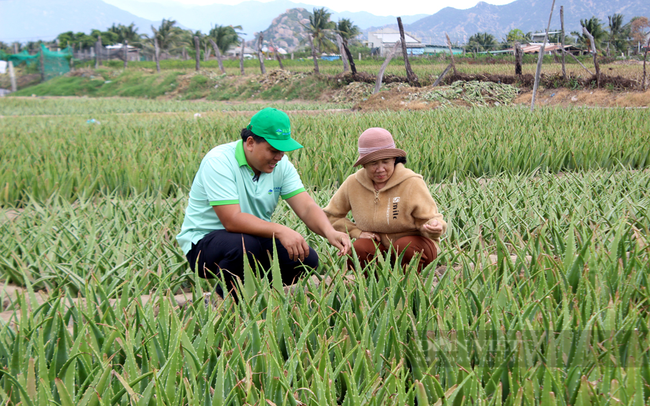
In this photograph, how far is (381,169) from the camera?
2023 millimetres

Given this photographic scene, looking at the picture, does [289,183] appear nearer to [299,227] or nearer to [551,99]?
[299,227]

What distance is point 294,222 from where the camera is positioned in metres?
2.74

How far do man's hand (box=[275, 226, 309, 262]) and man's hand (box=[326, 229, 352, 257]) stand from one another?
0.13m

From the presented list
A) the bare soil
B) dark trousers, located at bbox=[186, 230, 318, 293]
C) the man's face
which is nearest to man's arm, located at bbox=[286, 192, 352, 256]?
dark trousers, located at bbox=[186, 230, 318, 293]

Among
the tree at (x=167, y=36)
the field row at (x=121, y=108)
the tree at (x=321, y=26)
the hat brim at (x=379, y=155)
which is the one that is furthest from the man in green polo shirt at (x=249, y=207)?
the tree at (x=167, y=36)

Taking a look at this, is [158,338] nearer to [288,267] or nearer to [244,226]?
[244,226]

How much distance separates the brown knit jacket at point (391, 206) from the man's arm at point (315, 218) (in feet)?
0.50

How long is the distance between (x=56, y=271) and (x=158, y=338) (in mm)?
961

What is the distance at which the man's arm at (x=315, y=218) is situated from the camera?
1982 millimetres

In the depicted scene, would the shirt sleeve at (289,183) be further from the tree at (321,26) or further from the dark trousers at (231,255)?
the tree at (321,26)

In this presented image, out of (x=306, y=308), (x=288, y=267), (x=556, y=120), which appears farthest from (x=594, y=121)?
(x=306, y=308)

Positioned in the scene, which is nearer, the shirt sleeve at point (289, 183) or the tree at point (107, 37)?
the shirt sleeve at point (289, 183)

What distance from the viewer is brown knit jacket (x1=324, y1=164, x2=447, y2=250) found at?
2.05 metres

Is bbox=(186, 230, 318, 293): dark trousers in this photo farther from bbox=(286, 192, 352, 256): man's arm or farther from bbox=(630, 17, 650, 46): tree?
bbox=(630, 17, 650, 46): tree
